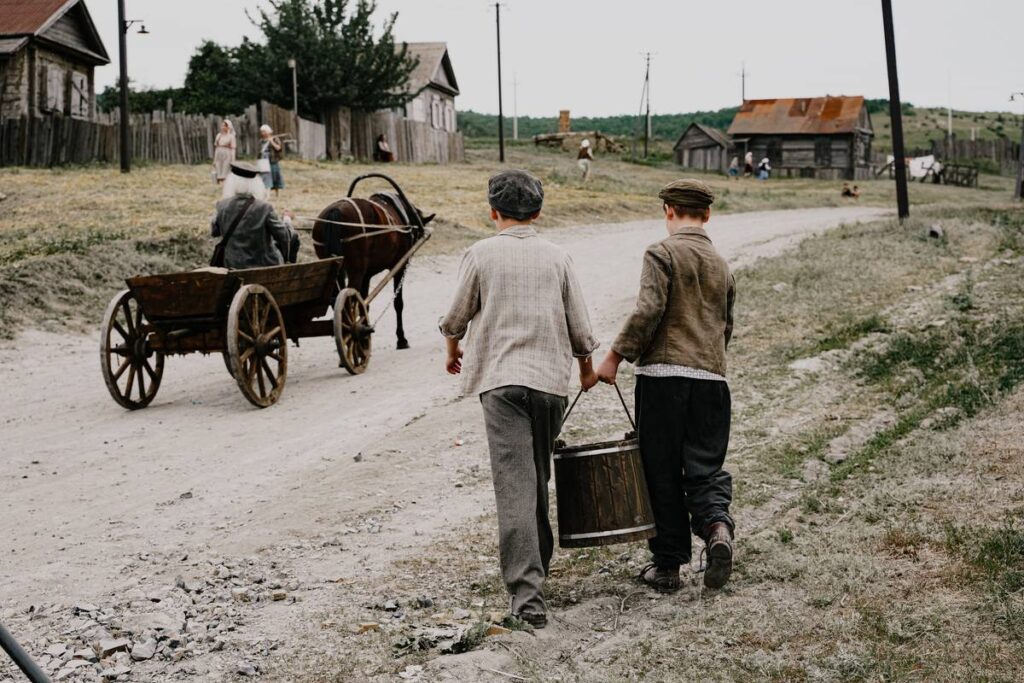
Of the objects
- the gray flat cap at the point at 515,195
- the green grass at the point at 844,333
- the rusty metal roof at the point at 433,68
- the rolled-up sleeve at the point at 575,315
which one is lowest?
the green grass at the point at 844,333

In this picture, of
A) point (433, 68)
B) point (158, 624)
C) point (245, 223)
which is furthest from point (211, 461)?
point (433, 68)

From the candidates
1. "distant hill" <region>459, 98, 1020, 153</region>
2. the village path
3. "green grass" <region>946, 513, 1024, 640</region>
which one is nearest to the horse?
the village path

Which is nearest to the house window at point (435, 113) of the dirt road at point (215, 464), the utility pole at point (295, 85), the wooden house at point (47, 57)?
the utility pole at point (295, 85)

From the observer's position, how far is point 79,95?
34.6 m

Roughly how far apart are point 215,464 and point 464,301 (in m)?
3.60

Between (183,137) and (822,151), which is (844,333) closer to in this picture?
(183,137)

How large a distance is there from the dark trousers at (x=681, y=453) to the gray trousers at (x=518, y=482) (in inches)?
22.8

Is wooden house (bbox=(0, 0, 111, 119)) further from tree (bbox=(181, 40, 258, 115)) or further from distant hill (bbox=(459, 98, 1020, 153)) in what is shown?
distant hill (bbox=(459, 98, 1020, 153))

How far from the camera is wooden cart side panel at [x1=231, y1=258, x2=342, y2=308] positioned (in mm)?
9266

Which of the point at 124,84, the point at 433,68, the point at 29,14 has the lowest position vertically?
the point at 124,84

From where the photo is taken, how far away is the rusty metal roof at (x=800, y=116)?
58.4m

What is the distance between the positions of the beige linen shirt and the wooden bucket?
37cm

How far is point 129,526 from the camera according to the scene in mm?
6277

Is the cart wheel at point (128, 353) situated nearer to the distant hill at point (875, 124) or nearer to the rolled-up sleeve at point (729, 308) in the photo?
the rolled-up sleeve at point (729, 308)
